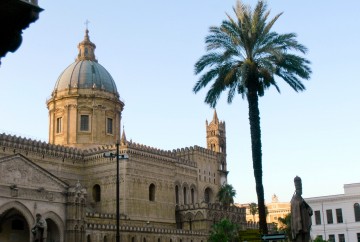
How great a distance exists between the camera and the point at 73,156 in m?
61.5

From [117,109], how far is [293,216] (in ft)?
189

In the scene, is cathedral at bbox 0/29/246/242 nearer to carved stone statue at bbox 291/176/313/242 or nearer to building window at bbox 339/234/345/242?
building window at bbox 339/234/345/242

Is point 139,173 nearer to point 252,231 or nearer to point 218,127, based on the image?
point 218,127

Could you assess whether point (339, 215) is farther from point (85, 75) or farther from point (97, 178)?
point (85, 75)

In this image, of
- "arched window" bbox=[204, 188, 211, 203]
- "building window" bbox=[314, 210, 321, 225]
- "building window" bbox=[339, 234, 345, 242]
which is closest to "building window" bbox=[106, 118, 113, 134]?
"arched window" bbox=[204, 188, 211, 203]

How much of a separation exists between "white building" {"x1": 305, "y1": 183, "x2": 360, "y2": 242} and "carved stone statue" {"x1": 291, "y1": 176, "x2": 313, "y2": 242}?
45918 millimetres

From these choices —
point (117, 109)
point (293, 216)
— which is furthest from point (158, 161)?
point (293, 216)

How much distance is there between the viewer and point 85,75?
68.5 m

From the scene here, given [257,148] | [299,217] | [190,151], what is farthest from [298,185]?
[190,151]

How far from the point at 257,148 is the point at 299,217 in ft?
36.6

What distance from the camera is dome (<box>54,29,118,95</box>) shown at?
6800 cm

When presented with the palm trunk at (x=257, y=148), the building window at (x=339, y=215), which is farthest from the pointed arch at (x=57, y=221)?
the building window at (x=339, y=215)

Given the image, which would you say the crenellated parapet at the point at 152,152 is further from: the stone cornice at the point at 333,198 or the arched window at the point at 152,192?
the stone cornice at the point at 333,198

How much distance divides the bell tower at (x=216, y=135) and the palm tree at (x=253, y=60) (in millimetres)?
54947
